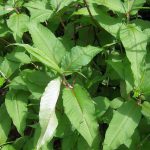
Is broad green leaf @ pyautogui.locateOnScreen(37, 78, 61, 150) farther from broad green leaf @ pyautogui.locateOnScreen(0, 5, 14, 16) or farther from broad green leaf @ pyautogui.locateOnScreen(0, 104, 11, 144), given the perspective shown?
broad green leaf @ pyautogui.locateOnScreen(0, 5, 14, 16)

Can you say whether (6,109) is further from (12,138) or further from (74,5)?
(74,5)

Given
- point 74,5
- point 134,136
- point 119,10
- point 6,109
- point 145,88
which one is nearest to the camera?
point 145,88

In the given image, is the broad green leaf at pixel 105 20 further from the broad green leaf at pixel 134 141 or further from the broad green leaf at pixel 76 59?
the broad green leaf at pixel 134 141

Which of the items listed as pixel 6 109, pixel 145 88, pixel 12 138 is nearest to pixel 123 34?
Answer: pixel 145 88

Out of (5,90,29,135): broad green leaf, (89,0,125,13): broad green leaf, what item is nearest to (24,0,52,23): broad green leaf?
(89,0,125,13): broad green leaf

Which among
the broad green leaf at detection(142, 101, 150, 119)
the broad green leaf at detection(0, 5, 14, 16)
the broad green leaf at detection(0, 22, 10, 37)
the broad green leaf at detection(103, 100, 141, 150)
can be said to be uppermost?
the broad green leaf at detection(0, 5, 14, 16)
